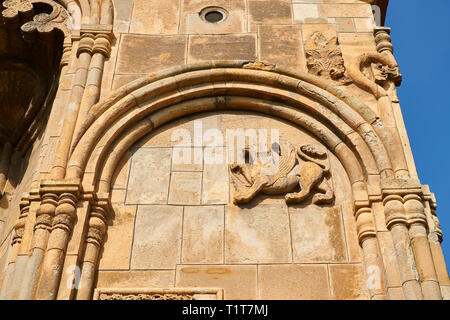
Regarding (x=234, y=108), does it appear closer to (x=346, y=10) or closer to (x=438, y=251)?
(x=346, y=10)

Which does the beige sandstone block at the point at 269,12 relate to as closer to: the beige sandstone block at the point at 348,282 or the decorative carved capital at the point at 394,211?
the decorative carved capital at the point at 394,211

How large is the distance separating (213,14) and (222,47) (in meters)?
0.86

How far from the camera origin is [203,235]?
24.2 feet

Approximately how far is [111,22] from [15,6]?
5.88ft

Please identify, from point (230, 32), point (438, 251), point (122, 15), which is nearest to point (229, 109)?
point (230, 32)

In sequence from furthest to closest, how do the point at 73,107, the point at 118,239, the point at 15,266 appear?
the point at 73,107, the point at 118,239, the point at 15,266

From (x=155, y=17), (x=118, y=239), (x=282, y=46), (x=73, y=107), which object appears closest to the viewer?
(x=118, y=239)

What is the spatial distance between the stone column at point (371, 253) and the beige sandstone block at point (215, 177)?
1613mm

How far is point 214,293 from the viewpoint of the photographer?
6.83m

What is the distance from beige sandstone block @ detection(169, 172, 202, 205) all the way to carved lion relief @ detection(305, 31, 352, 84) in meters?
2.26

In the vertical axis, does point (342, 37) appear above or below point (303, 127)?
above

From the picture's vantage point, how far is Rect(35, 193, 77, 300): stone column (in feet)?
21.3

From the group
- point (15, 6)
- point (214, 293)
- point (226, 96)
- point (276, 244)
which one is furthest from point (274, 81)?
point (15, 6)
